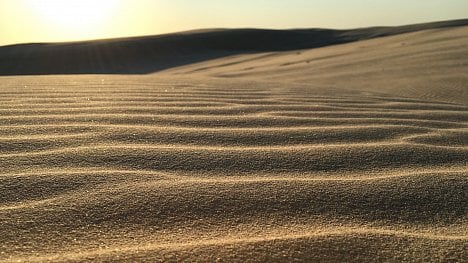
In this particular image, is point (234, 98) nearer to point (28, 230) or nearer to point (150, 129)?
point (150, 129)

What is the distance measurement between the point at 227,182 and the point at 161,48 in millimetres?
14983

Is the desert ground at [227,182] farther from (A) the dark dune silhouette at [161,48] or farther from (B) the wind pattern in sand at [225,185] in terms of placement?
(A) the dark dune silhouette at [161,48]

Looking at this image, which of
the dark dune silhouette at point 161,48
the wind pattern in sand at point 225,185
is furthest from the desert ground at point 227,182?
the dark dune silhouette at point 161,48

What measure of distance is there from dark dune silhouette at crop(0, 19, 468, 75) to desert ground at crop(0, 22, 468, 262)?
10509 millimetres

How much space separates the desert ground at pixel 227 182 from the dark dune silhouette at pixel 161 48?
10509mm

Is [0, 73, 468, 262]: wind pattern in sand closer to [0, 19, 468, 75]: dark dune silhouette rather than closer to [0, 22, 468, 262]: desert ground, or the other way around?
[0, 22, 468, 262]: desert ground

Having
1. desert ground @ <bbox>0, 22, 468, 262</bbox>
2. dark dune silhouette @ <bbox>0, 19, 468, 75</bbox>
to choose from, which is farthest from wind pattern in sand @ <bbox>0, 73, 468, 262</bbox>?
dark dune silhouette @ <bbox>0, 19, 468, 75</bbox>

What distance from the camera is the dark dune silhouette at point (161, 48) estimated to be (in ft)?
43.3

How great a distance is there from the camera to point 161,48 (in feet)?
51.7

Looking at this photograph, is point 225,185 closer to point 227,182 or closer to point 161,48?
point 227,182

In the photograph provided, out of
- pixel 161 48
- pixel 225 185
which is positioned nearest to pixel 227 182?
pixel 225 185

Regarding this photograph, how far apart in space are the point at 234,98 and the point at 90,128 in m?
1.01

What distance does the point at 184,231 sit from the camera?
90 cm

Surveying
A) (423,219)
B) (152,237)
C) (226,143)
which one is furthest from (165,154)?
(423,219)
